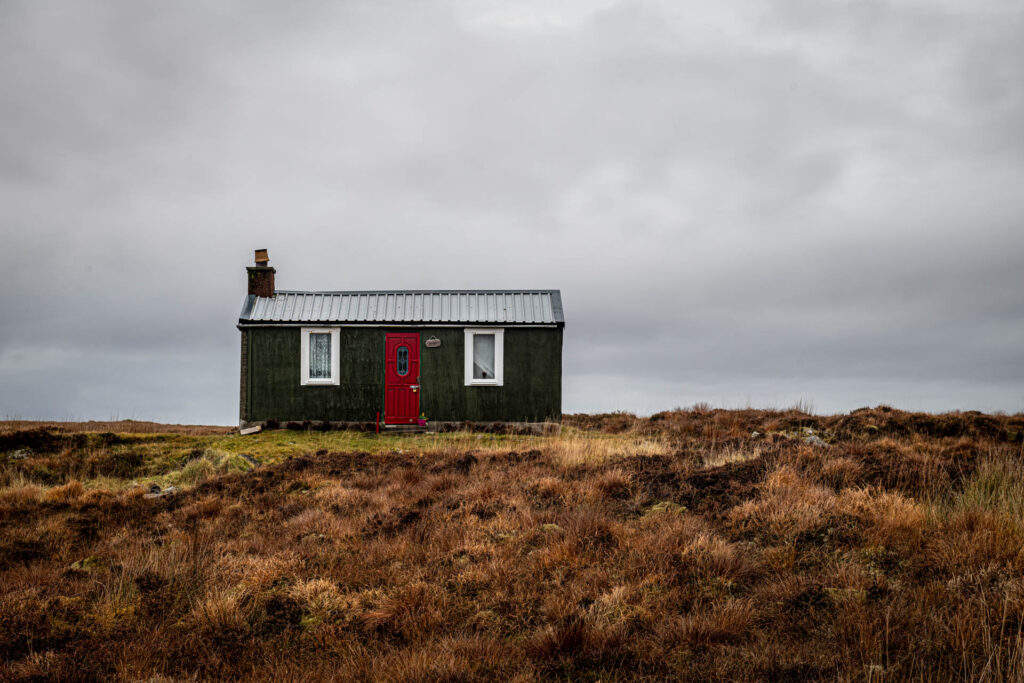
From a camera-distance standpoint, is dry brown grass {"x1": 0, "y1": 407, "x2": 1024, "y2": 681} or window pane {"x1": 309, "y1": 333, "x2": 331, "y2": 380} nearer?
dry brown grass {"x1": 0, "y1": 407, "x2": 1024, "y2": 681}

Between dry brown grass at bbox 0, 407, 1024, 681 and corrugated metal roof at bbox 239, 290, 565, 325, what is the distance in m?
8.83

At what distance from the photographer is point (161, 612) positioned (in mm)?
5938

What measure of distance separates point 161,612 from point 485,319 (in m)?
14.1

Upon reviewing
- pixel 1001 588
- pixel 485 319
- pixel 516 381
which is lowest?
pixel 1001 588

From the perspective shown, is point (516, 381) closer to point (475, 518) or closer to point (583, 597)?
point (475, 518)

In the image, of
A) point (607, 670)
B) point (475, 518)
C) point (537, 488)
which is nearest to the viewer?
point (607, 670)

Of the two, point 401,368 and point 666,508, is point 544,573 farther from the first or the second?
point 401,368

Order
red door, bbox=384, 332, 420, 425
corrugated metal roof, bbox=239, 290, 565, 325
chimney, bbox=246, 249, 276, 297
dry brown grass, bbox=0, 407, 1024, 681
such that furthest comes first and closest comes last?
chimney, bbox=246, 249, 276, 297 → corrugated metal roof, bbox=239, 290, 565, 325 → red door, bbox=384, 332, 420, 425 → dry brown grass, bbox=0, 407, 1024, 681

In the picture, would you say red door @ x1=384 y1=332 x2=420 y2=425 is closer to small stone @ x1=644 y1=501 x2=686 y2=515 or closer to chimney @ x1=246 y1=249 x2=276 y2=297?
chimney @ x1=246 y1=249 x2=276 y2=297

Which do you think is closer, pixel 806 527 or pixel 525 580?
pixel 525 580

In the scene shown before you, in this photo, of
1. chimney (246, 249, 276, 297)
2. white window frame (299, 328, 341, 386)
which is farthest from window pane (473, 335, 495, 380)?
chimney (246, 249, 276, 297)

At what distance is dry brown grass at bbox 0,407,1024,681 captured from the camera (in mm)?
4574

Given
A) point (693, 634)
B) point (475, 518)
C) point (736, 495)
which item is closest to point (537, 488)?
point (475, 518)

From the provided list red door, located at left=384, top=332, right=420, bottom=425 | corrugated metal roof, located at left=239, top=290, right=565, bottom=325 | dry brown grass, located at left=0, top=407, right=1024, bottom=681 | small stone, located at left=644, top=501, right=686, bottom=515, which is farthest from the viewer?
corrugated metal roof, located at left=239, top=290, right=565, bottom=325
